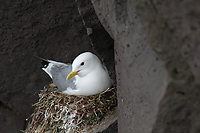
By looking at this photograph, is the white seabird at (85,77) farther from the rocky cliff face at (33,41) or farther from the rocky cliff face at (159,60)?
the rocky cliff face at (159,60)

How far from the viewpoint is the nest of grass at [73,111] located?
93.7 inches

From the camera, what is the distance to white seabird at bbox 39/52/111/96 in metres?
2.34

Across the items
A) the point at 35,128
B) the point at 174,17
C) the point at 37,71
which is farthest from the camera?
the point at 37,71

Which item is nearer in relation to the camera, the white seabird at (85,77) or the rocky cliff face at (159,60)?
the rocky cliff face at (159,60)

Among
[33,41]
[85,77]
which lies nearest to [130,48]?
[85,77]

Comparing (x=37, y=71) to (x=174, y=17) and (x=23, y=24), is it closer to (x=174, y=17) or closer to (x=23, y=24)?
(x=23, y=24)

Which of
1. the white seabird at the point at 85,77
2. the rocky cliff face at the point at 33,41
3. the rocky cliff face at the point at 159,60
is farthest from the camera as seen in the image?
the rocky cliff face at the point at 33,41

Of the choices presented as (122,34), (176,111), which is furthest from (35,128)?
(176,111)

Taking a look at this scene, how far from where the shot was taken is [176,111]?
1117mm

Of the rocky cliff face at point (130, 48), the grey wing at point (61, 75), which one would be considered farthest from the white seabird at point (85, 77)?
the rocky cliff face at point (130, 48)

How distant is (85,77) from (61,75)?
10.3 inches

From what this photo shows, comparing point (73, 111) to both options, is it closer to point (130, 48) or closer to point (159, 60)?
point (130, 48)

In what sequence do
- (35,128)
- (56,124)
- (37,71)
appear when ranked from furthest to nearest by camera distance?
1. (37,71)
2. (35,128)
3. (56,124)

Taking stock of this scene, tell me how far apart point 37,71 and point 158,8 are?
2139mm
